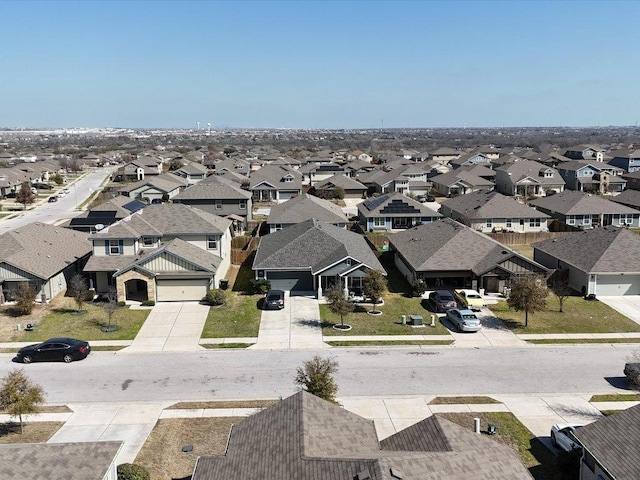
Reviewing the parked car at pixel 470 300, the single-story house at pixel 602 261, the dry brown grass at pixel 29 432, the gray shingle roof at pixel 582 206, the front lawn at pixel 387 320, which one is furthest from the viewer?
the gray shingle roof at pixel 582 206

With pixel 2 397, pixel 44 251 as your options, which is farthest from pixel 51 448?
pixel 44 251

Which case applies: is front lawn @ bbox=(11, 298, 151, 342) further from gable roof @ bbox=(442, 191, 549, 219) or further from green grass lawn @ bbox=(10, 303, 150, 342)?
gable roof @ bbox=(442, 191, 549, 219)

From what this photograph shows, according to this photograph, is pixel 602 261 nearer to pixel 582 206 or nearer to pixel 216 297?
pixel 582 206

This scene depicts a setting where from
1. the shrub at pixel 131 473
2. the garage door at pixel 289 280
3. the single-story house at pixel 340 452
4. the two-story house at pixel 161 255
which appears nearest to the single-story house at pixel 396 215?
the two-story house at pixel 161 255

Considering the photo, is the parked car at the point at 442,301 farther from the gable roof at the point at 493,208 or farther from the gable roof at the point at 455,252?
the gable roof at the point at 493,208

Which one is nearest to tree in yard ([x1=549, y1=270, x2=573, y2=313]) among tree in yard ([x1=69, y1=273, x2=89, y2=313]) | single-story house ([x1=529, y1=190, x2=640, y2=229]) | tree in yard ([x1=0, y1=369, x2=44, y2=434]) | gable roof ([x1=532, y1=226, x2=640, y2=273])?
gable roof ([x1=532, y1=226, x2=640, y2=273])

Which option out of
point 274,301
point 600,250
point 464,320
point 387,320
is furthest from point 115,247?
point 600,250
